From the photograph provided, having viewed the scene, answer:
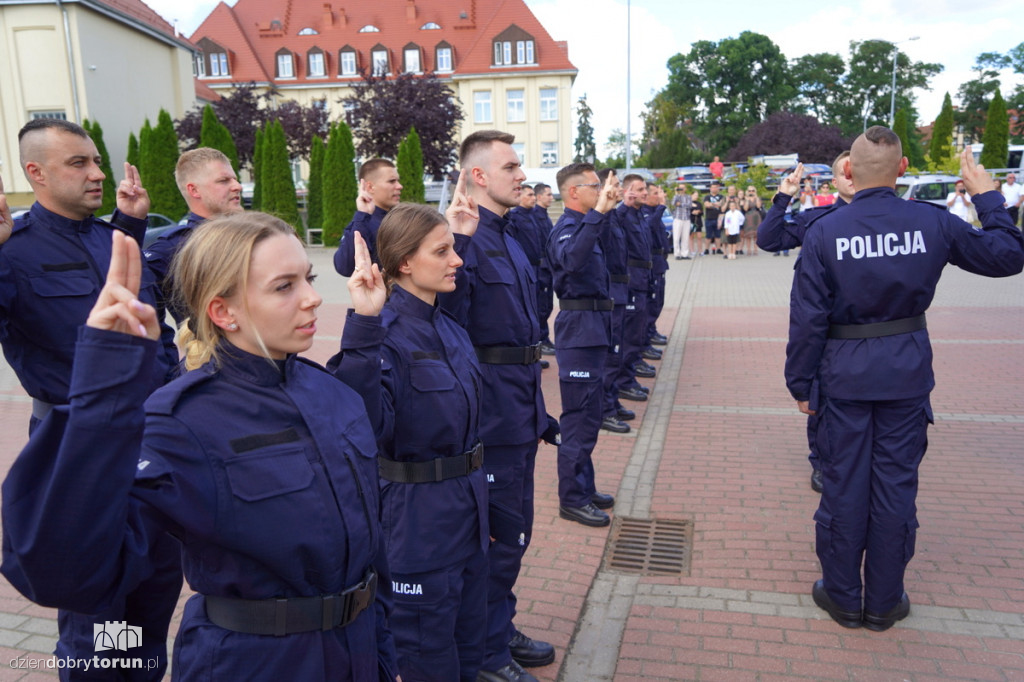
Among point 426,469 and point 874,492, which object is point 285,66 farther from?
point 426,469

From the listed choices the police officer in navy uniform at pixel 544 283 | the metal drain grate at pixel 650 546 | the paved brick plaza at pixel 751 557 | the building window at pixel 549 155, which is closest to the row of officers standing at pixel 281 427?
the metal drain grate at pixel 650 546

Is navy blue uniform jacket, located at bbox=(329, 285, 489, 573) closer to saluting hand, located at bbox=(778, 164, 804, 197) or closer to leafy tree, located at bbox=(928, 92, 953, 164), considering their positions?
saluting hand, located at bbox=(778, 164, 804, 197)

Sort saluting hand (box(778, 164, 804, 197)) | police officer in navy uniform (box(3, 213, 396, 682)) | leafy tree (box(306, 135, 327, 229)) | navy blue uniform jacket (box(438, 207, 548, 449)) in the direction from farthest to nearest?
1. leafy tree (box(306, 135, 327, 229))
2. saluting hand (box(778, 164, 804, 197))
3. navy blue uniform jacket (box(438, 207, 548, 449))
4. police officer in navy uniform (box(3, 213, 396, 682))

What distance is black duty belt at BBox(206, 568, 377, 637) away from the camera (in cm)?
176

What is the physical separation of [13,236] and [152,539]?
8.00 ft

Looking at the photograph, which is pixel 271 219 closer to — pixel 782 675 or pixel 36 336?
pixel 36 336

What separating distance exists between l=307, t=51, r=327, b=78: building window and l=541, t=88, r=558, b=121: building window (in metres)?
15.4

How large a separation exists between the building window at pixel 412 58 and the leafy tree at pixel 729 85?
24.0 meters

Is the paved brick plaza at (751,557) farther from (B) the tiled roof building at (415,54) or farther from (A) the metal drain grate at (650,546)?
(B) the tiled roof building at (415,54)

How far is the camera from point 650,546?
16.0 feet

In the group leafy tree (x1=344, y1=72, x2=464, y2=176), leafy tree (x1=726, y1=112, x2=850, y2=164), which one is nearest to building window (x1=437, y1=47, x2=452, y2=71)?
leafy tree (x1=344, y1=72, x2=464, y2=176)

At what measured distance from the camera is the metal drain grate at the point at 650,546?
4.59 meters

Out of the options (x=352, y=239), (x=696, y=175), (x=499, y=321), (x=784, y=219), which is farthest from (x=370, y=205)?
(x=696, y=175)

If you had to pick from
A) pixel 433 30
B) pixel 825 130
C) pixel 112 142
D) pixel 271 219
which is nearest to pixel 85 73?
pixel 112 142
